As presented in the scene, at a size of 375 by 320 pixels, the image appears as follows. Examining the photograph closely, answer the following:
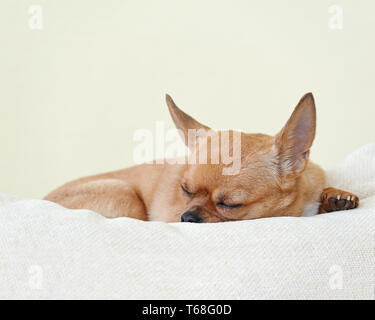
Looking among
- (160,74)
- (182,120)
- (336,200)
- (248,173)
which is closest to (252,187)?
(248,173)

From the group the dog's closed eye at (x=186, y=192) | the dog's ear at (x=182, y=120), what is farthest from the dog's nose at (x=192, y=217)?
the dog's ear at (x=182, y=120)

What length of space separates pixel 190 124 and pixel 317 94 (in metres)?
2.39

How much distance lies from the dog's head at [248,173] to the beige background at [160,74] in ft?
8.38

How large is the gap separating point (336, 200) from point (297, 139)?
39cm

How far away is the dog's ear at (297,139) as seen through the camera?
7.90 ft

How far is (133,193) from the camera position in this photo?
10.1 feet

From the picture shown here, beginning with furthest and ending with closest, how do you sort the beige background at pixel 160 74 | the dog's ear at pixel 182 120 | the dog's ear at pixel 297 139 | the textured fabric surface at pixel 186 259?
the beige background at pixel 160 74 → the dog's ear at pixel 182 120 → the dog's ear at pixel 297 139 → the textured fabric surface at pixel 186 259

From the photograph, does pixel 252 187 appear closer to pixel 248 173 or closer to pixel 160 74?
pixel 248 173

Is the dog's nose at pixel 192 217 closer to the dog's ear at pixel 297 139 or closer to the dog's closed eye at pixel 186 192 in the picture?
the dog's closed eye at pixel 186 192

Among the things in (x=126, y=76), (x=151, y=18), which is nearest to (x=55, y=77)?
(x=126, y=76)

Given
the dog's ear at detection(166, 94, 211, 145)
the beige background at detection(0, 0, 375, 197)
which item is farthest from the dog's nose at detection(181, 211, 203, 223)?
the beige background at detection(0, 0, 375, 197)

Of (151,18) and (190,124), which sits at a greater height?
(151,18)

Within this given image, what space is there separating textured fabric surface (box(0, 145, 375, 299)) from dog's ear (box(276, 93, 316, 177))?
2.01ft
